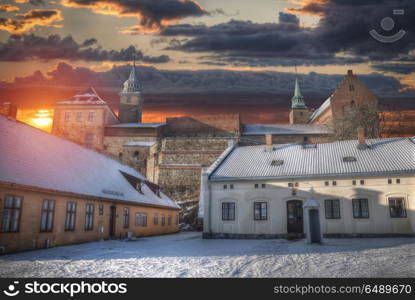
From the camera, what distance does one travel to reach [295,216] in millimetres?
22047

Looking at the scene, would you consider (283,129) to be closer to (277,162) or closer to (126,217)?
(277,162)

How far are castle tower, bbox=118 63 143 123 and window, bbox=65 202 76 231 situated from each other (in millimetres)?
52846

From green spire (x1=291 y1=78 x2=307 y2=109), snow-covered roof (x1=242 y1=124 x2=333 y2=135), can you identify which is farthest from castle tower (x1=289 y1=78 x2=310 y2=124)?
snow-covered roof (x1=242 y1=124 x2=333 y2=135)

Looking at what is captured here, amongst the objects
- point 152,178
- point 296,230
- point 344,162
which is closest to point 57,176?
point 296,230

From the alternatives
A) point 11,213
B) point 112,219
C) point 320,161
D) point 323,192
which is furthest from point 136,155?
point 11,213

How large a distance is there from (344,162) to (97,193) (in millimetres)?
16844

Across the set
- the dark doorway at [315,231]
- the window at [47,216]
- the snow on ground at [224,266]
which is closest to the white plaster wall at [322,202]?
the dark doorway at [315,231]

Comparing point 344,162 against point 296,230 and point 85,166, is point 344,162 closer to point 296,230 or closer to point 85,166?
point 296,230

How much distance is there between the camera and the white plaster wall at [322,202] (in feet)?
66.9

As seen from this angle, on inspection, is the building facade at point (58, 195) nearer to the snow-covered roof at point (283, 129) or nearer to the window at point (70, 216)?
the window at point (70, 216)

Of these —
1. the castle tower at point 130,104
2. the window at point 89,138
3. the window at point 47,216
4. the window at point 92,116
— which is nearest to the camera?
the window at point 47,216

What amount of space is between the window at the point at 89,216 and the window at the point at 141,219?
19.9 ft

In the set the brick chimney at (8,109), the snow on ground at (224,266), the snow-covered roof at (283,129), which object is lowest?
the snow on ground at (224,266)

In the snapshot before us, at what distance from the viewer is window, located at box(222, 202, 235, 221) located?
2309 centimetres
